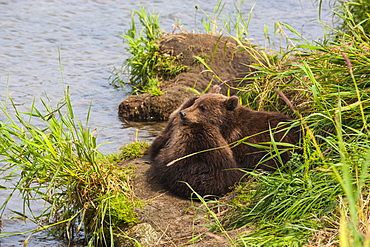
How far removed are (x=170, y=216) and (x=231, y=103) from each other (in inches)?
63.4

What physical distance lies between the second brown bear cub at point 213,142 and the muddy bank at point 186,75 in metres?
2.84

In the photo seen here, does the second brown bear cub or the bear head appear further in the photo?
the bear head

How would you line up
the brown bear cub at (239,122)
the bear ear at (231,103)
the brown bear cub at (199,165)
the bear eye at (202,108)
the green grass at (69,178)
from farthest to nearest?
the bear eye at (202,108) < the bear ear at (231,103) < the brown bear cub at (239,122) < the brown bear cub at (199,165) < the green grass at (69,178)

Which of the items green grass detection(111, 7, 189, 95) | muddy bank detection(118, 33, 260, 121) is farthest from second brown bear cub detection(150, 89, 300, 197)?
green grass detection(111, 7, 189, 95)

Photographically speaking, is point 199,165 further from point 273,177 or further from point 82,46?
point 82,46

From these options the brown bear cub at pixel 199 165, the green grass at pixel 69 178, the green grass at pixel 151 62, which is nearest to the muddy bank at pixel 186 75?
the green grass at pixel 151 62

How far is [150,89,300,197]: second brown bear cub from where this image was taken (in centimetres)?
526

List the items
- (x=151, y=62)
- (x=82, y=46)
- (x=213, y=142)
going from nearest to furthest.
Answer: (x=213, y=142)
(x=151, y=62)
(x=82, y=46)

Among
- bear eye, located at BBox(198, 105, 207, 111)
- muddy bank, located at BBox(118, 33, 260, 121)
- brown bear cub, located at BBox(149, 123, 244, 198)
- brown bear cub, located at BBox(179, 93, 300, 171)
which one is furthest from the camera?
muddy bank, located at BBox(118, 33, 260, 121)

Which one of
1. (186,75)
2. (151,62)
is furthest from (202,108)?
(151,62)

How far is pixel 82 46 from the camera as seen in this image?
12.7 metres

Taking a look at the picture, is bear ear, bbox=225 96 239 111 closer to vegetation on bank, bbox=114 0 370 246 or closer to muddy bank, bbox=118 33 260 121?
vegetation on bank, bbox=114 0 370 246

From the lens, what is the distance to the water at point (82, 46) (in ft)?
29.9

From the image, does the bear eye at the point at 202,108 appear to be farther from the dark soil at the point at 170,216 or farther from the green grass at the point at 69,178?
the green grass at the point at 69,178
